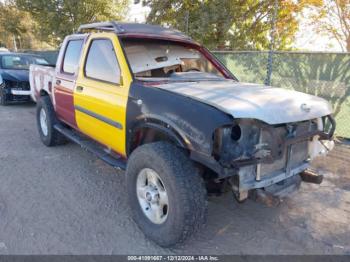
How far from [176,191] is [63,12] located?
53.3 ft

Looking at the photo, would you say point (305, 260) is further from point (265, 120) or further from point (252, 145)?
point (265, 120)

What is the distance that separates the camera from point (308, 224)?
11.0 ft

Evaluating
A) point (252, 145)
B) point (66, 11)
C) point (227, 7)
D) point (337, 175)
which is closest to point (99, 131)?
point (252, 145)

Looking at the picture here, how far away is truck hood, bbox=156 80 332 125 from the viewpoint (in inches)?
98.8

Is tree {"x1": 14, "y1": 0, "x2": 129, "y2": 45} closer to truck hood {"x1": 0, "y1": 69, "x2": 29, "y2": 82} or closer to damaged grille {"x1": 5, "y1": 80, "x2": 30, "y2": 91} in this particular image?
truck hood {"x1": 0, "y1": 69, "x2": 29, "y2": 82}

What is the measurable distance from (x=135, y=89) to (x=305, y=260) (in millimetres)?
2264

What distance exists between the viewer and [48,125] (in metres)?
5.37

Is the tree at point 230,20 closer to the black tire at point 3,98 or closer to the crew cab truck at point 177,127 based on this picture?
the black tire at point 3,98

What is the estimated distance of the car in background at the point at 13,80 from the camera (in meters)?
9.26

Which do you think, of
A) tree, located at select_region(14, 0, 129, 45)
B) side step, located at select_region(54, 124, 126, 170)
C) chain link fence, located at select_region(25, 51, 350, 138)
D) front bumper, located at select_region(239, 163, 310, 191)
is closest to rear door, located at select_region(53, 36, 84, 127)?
side step, located at select_region(54, 124, 126, 170)

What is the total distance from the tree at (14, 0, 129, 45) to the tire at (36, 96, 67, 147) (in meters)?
11.8

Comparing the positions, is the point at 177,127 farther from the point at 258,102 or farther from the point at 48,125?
the point at 48,125

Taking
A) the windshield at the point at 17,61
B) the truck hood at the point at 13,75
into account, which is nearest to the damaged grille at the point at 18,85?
the truck hood at the point at 13,75

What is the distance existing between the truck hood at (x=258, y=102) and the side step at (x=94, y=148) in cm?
104
